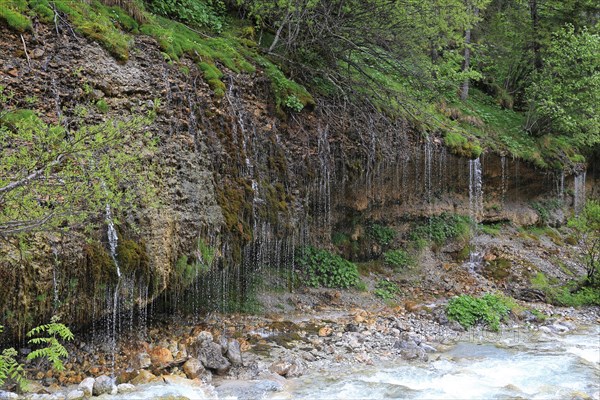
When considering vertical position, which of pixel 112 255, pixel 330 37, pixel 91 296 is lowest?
pixel 91 296

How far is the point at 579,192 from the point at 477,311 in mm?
12809

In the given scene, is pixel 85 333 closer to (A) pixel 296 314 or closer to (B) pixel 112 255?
(B) pixel 112 255

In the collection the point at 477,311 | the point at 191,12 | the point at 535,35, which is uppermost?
the point at 535,35

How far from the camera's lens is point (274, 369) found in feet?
23.4

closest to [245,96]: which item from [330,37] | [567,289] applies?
[330,37]

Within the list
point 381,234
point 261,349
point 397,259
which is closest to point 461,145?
point 381,234

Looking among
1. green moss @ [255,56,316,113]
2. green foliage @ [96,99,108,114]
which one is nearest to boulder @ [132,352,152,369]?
green foliage @ [96,99,108,114]

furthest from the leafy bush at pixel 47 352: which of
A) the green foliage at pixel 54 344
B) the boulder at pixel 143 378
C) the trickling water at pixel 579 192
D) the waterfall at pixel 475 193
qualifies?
the trickling water at pixel 579 192

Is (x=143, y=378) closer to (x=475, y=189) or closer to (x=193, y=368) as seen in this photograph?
(x=193, y=368)

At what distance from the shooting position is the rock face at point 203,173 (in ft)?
21.5

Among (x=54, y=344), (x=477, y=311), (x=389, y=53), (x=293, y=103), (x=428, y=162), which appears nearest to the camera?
(x=54, y=344)

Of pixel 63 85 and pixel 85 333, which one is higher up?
pixel 63 85

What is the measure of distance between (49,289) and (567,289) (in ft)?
44.7

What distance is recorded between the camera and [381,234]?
1406 centimetres
